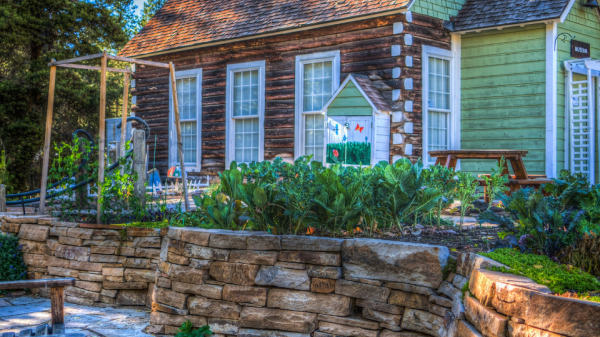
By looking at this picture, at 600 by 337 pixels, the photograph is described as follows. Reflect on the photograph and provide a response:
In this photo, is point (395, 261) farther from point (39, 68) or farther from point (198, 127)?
point (39, 68)

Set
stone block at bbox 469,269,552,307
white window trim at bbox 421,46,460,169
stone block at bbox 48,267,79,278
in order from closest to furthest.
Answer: stone block at bbox 469,269,552,307 < stone block at bbox 48,267,79,278 < white window trim at bbox 421,46,460,169

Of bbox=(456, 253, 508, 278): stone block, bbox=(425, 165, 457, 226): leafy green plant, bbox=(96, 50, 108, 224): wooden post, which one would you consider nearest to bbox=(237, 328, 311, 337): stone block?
bbox=(456, 253, 508, 278): stone block

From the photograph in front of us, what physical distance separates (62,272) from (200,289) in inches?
97.2

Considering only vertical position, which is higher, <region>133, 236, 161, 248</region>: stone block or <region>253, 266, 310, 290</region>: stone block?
<region>133, 236, 161, 248</region>: stone block

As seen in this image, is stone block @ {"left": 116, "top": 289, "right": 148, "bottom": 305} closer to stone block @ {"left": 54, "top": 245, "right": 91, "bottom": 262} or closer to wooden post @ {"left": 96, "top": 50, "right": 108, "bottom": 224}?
stone block @ {"left": 54, "top": 245, "right": 91, "bottom": 262}

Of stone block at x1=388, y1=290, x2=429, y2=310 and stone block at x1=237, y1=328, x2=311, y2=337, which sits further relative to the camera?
stone block at x1=237, y1=328, x2=311, y2=337

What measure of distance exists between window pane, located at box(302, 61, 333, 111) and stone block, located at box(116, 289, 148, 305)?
5.43 meters

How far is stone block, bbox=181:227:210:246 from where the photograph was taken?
481 cm

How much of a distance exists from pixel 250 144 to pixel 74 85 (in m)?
9.38

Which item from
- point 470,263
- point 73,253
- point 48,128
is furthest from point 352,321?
point 48,128

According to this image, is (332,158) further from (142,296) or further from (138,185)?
(142,296)

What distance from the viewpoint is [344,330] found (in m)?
4.11

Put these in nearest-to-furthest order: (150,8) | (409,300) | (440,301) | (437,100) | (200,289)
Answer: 1. (440,301)
2. (409,300)
3. (200,289)
4. (437,100)
5. (150,8)

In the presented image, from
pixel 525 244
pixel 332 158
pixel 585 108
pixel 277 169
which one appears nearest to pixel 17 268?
pixel 277 169
